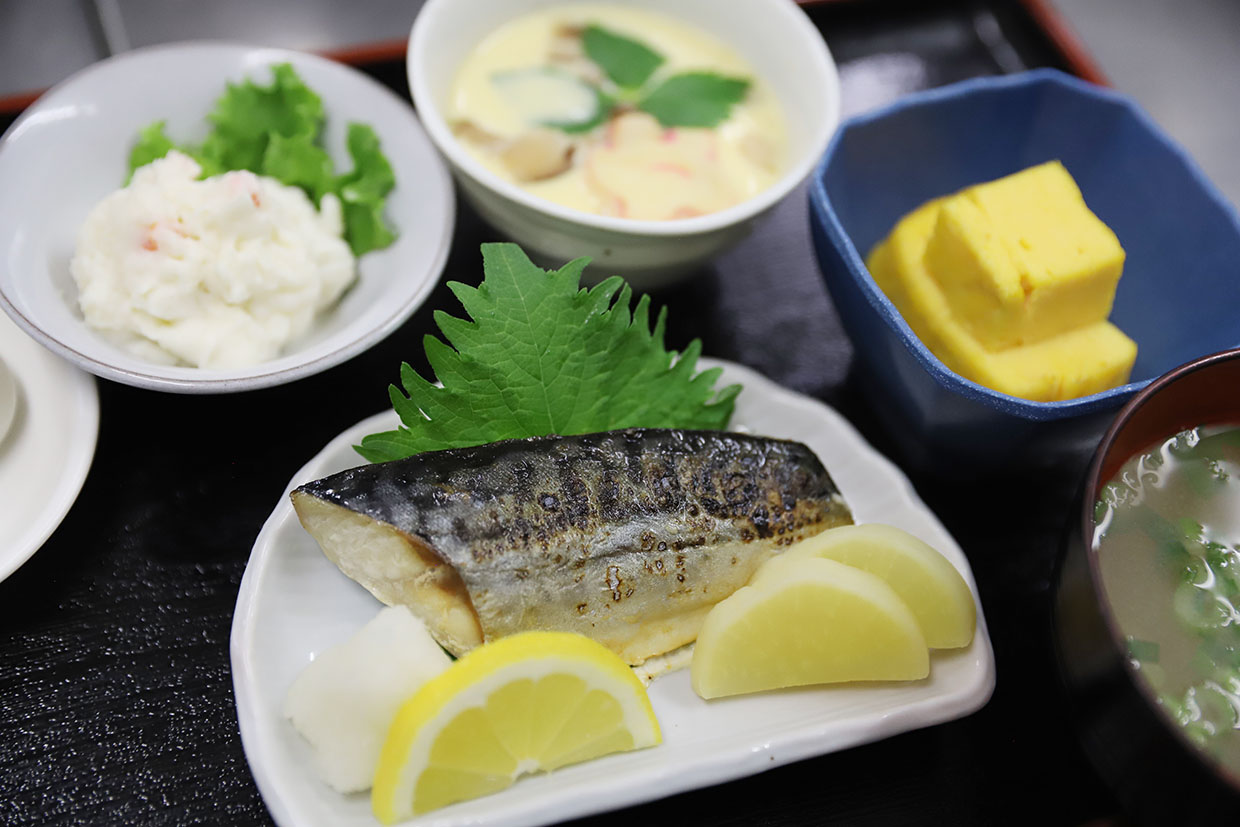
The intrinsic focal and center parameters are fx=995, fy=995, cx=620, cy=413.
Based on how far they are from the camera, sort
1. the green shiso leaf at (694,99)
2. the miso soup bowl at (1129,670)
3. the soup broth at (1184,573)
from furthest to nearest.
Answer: the green shiso leaf at (694,99)
the soup broth at (1184,573)
the miso soup bowl at (1129,670)

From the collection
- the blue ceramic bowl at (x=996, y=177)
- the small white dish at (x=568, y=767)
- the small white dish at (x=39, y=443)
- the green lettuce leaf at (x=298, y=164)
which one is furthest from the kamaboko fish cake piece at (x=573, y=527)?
the green lettuce leaf at (x=298, y=164)

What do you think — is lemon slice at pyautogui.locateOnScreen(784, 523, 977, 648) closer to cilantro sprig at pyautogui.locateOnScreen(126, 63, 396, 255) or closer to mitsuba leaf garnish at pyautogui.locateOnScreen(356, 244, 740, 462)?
mitsuba leaf garnish at pyautogui.locateOnScreen(356, 244, 740, 462)

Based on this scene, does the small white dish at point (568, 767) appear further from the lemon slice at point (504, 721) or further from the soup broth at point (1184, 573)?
the soup broth at point (1184, 573)

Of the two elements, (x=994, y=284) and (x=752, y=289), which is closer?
(x=994, y=284)

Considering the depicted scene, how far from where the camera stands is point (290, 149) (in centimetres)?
182

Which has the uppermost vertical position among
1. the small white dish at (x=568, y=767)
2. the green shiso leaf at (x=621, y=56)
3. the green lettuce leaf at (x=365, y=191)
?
the green shiso leaf at (x=621, y=56)

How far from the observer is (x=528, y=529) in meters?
1.43

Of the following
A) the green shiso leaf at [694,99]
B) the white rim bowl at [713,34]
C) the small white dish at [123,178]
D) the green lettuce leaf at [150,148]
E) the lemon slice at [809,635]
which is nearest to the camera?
the lemon slice at [809,635]

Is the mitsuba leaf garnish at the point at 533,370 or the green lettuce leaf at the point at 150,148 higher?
the green lettuce leaf at the point at 150,148

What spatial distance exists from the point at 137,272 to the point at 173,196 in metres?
0.15

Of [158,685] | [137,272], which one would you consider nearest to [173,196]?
[137,272]

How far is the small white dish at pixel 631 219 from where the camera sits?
168cm

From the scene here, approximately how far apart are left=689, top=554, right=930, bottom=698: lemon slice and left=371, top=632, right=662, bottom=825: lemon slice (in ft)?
0.49

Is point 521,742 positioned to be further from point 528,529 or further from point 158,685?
point 158,685
